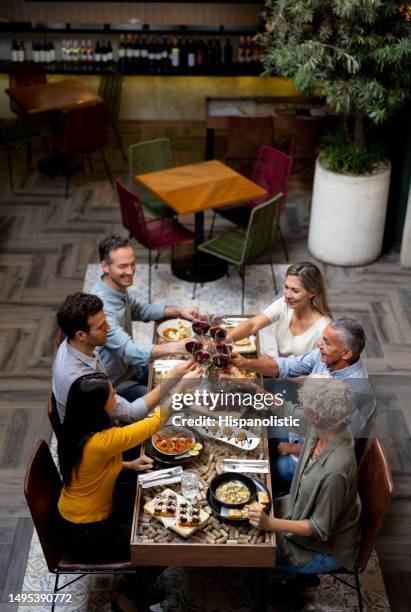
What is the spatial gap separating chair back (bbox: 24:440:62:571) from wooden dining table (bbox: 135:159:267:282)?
2.96 meters

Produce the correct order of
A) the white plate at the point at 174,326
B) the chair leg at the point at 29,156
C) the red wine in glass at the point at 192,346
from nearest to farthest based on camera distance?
1. the red wine in glass at the point at 192,346
2. the white plate at the point at 174,326
3. the chair leg at the point at 29,156

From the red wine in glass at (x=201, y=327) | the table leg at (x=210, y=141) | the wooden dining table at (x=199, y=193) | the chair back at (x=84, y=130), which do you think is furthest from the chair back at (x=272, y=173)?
the red wine in glass at (x=201, y=327)

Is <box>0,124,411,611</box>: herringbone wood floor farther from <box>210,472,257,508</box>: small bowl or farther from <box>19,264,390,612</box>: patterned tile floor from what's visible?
<box>210,472,257,508</box>: small bowl

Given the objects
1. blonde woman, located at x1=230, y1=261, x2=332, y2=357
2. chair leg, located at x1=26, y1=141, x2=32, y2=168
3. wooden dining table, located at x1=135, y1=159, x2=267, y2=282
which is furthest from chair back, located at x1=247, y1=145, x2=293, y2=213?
chair leg, located at x1=26, y1=141, x2=32, y2=168

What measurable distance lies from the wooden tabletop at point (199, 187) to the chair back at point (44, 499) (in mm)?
2988

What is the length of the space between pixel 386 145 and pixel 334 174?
34.2 inches

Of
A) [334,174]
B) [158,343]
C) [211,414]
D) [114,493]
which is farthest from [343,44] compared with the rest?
[114,493]

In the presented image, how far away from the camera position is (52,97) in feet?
26.8

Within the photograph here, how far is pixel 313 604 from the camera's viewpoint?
361 cm

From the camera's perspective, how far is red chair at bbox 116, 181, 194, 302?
595 centimetres

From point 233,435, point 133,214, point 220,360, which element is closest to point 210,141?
point 133,214

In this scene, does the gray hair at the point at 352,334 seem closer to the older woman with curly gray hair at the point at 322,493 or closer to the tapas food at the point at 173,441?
the older woman with curly gray hair at the point at 322,493

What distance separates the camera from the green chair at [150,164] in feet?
22.2

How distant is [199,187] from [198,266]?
0.74 meters
